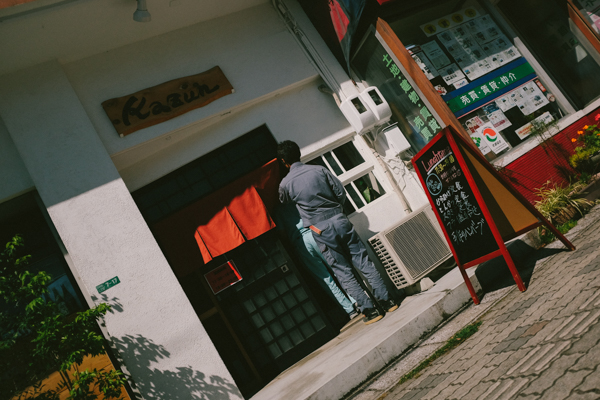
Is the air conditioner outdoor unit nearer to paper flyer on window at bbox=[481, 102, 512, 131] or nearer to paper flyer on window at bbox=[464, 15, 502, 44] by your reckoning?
paper flyer on window at bbox=[481, 102, 512, 131]

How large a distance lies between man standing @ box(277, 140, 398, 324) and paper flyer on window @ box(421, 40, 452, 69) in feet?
9.14

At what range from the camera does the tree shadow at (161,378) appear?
4.20 meters

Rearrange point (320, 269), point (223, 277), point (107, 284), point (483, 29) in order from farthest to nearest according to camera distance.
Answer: point (483, 29) → point (320, 269) → point (223, 277) → point (107, 284)

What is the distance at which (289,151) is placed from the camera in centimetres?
504

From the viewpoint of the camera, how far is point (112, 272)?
444 cm

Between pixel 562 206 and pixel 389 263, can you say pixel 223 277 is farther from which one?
pixel 562 206

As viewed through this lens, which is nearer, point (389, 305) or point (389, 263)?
point (389, 305)

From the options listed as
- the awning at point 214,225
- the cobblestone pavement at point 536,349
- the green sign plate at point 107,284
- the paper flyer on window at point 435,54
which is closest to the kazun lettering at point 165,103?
the awning at point 214,225

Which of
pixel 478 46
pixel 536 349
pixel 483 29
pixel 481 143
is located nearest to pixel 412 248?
pixel 481 143

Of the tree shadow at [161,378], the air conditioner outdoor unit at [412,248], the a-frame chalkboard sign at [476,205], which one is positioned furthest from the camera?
the air conditioner outdoor unit at [412,248]

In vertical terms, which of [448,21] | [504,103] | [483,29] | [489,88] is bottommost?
[504,103]

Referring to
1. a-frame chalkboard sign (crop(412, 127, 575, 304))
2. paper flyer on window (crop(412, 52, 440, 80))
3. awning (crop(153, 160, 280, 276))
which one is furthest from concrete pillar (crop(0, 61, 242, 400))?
paper flyer on window (crop(412, 52, 440, 80))

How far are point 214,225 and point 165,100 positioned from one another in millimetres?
1932

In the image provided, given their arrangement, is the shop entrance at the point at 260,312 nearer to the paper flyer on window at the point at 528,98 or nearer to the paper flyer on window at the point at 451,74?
the paper flyer on window at the point at 451,74
